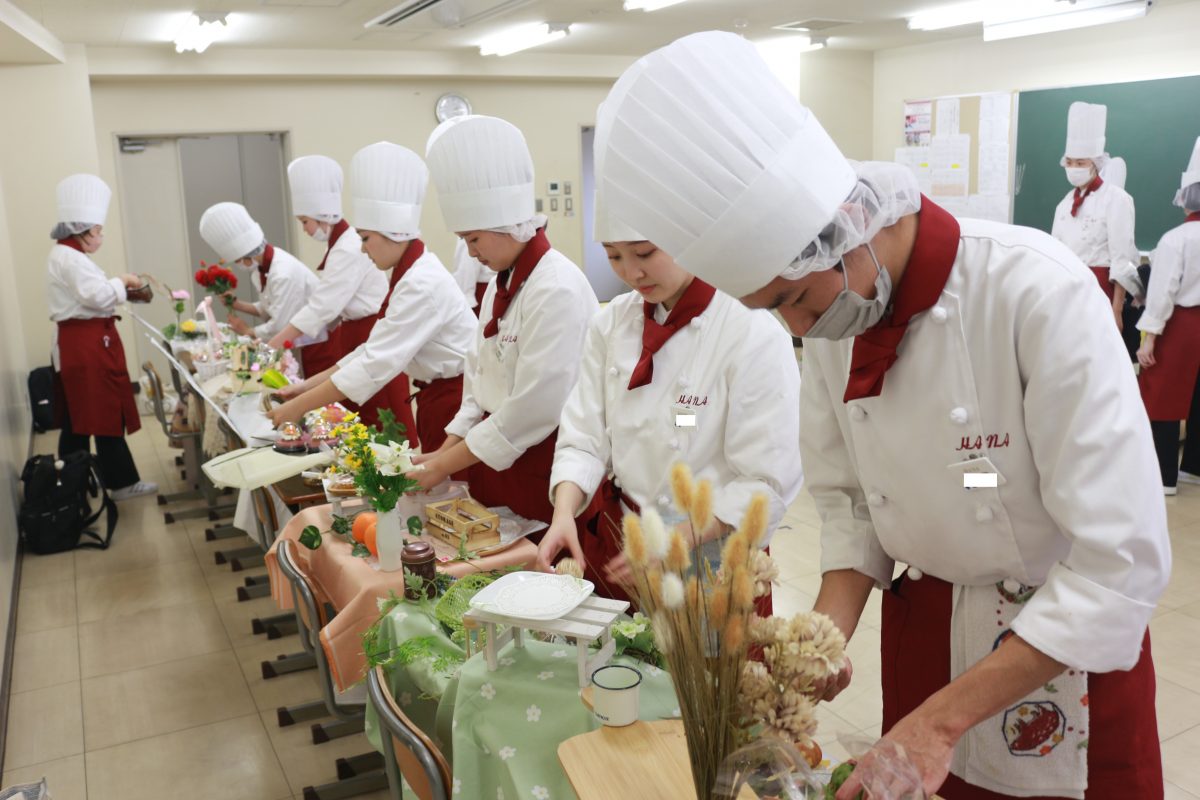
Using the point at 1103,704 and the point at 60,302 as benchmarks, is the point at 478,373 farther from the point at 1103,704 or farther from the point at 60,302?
the point at 60,302

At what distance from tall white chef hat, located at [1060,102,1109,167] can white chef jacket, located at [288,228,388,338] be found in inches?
182

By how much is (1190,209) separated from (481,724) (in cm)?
494

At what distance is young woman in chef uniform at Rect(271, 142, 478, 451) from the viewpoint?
343cm

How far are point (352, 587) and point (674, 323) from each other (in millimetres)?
1005

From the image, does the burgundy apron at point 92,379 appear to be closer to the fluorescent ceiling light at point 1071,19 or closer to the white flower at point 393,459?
the white flower at point 393,459

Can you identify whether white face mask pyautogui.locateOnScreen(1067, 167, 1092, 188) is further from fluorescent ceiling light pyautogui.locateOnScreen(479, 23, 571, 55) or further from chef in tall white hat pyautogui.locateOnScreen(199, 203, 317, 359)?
chef in tall white hat pyautogui.locateOnScreen(199, 203, 317, 359)

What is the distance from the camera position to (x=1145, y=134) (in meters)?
6.97

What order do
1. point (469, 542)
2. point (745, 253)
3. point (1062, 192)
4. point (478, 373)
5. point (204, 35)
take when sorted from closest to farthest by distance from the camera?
point (745, 253)
point (469, 542)
point (478, 373)
point (204, 35)
point (1062, 192)

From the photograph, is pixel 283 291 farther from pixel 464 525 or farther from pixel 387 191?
pixel 464 525

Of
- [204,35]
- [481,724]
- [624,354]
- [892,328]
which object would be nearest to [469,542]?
[624,354]

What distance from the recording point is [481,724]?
1562 millimetres

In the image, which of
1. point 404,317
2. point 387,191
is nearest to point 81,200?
point 387,191

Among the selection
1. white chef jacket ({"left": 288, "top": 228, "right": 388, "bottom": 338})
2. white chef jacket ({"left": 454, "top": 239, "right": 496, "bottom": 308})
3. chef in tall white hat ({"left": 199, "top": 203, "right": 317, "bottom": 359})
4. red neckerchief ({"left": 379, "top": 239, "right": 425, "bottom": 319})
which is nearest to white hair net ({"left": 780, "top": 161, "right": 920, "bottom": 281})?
red neckerchief ({"left": 379, "top": 239, "right": 425, "bottom": 319})

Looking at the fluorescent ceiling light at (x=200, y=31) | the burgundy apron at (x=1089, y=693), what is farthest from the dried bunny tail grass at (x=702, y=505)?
the fluorescent ceiling light at (x=200, y=31)
